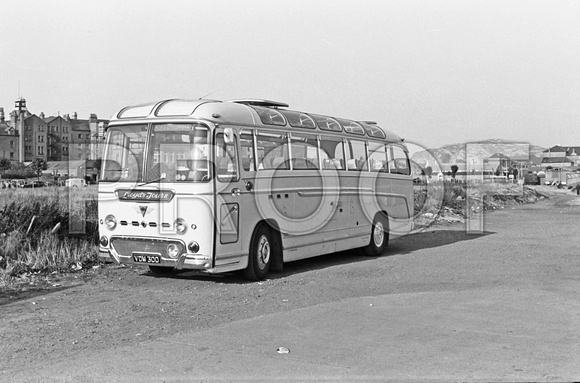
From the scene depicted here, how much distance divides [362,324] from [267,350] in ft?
5.67

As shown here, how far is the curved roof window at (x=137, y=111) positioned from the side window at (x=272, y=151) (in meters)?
1.97

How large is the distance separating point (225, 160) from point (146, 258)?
206 centimetres

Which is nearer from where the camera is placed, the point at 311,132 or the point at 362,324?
the point at 362,324

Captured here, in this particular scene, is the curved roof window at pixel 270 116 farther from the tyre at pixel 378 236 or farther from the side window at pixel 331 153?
the tyre at pixel 378 236

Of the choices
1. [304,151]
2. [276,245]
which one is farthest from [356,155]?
[276,245]

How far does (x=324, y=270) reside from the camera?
1388cm

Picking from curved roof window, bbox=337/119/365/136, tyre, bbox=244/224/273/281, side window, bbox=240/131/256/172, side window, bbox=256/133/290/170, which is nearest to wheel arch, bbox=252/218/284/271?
tyre, bbox=244/224/273/281

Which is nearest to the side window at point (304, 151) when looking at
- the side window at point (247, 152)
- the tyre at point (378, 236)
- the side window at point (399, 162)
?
the side window at point (247, 152)

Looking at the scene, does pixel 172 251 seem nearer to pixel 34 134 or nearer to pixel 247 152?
pixel 247 152

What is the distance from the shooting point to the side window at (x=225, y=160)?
1146cm

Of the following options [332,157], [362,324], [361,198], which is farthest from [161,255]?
[361,198]

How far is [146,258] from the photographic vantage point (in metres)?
11.6

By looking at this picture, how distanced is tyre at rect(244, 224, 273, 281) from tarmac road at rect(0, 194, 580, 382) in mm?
317

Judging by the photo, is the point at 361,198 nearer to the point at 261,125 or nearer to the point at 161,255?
the point at 261,125
